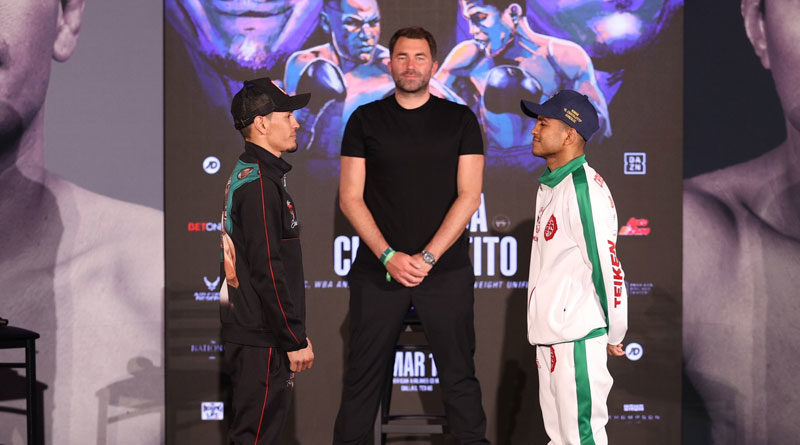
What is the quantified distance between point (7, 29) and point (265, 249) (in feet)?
6.97

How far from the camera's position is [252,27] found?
3797mm

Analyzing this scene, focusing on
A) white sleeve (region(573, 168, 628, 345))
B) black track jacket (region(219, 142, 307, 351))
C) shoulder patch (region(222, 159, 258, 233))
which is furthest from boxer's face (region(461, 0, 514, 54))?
shoulder patch (region(222, 159, 258, 233))

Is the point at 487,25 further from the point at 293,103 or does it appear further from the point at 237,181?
the point at 237,181

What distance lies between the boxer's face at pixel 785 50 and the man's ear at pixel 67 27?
3.34m

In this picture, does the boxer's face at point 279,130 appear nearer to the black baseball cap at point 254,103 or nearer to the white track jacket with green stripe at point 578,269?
the black baseball cap at point 254,103

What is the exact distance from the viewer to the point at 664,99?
12.7ft

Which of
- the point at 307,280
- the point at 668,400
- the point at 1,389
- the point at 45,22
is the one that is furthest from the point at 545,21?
the point at 1,389

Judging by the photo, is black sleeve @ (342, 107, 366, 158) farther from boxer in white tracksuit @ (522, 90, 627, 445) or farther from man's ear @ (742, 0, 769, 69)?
man's ear @ (742, 0, 769, 69)

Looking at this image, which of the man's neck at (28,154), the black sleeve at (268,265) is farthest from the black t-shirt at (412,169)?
the man's neck at (28,154)

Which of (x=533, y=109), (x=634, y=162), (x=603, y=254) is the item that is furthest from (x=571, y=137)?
(x=634, y=162)

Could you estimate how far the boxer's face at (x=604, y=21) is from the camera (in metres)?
3.84

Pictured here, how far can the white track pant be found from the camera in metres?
2.46

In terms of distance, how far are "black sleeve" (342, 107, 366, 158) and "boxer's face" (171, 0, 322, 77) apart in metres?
0.99

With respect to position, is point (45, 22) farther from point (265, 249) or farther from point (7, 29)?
point (265, 249)
